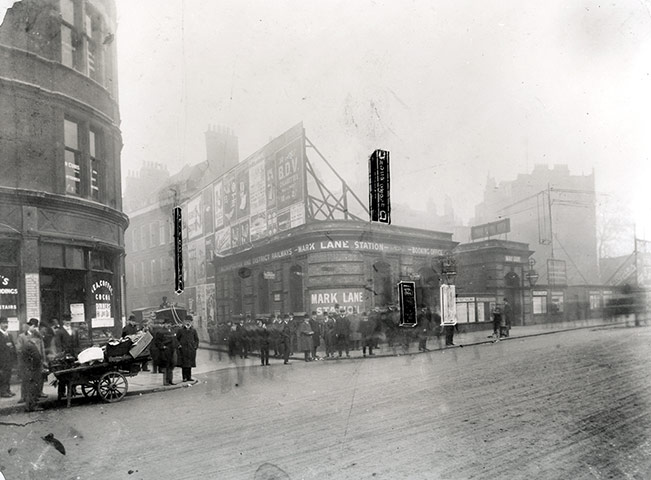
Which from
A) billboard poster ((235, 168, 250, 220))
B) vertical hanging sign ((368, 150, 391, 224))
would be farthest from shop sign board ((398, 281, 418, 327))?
billboard poster ((235, 168, 250, 220))

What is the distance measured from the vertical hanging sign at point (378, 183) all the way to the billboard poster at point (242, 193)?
1.65m

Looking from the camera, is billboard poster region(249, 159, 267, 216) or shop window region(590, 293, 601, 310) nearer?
billboard poster region(249, 159, 267, 216)

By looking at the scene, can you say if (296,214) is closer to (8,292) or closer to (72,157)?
(72,157)

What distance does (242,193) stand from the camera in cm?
666

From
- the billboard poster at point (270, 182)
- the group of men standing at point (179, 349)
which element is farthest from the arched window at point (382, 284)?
the group of men standing at point (179, 349)

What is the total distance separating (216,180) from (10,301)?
557 centimetres

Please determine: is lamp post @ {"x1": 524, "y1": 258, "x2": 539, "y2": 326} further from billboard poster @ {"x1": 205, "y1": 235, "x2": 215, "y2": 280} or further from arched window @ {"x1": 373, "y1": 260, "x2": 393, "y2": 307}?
billboard poster @ {"x1": 205, "y1": 235, "x2": 215, "y2": 280}

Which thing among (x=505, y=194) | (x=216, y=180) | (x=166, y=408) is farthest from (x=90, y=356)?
(x=505, y=194)

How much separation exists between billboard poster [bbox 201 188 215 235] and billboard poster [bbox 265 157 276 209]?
2.79 feet

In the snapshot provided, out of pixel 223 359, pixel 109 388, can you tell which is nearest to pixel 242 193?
pixel 109 388

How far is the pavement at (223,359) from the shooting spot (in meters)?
8.53

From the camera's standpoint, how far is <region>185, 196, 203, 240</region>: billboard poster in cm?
673

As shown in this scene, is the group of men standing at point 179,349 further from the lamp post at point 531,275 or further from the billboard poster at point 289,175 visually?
the lamp post at point 531,275

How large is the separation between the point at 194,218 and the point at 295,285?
2.28 metres
